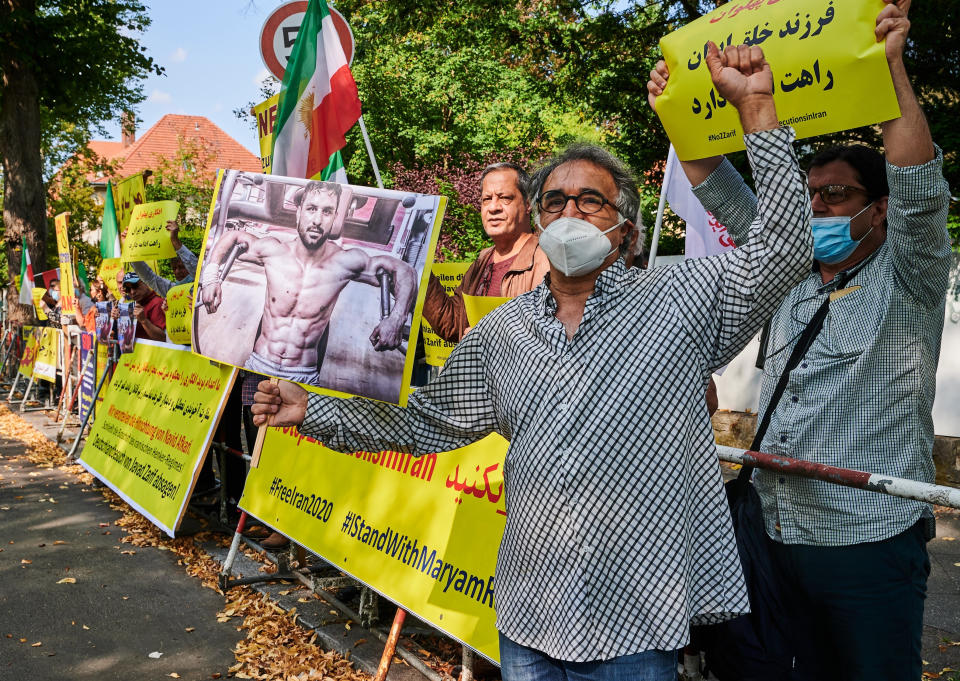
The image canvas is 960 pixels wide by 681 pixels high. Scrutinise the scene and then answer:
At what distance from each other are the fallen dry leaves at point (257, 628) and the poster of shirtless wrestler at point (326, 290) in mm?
2217

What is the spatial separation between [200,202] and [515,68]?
2089cm

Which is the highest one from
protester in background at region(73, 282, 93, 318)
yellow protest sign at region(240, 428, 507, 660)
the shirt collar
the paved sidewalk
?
the shirt collar

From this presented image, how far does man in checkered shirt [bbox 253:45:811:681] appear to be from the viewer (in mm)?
1863

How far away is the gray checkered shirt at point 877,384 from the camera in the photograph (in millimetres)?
2168

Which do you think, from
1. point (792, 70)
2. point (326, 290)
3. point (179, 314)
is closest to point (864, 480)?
point (792, 70)

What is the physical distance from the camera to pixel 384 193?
105 inches

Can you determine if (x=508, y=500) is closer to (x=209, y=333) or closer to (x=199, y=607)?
(x=209, y=333)

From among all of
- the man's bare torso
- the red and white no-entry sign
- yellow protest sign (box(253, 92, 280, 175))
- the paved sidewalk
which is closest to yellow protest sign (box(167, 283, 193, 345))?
yellow protest sign (box(253, 92, 280, 175))

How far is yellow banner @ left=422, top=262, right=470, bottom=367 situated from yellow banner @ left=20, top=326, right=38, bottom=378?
41.2 ft

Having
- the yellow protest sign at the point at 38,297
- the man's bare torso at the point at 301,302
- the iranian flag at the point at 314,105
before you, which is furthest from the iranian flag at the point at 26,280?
the man's bare torso at the point at 301,302

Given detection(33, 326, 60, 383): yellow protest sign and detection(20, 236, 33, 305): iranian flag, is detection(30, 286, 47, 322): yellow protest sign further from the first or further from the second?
detection(33, 326, 60, 383): yellow protest sign

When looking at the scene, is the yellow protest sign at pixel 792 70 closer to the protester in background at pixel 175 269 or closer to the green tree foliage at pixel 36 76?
the protester in background at pixel 175 269

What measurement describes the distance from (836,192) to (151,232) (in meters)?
6.72

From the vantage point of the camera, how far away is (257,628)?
484cm
